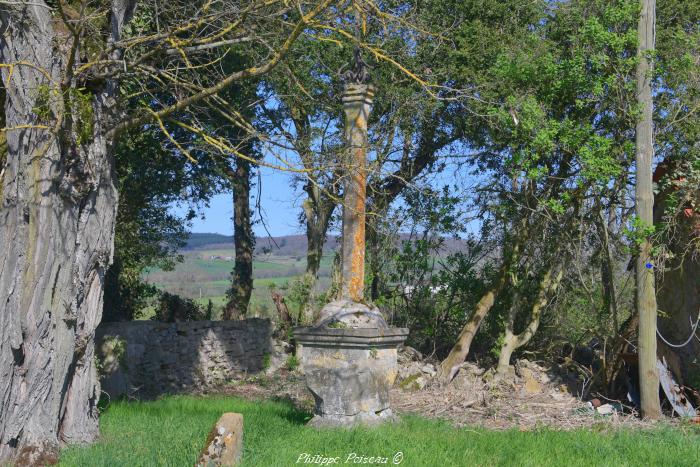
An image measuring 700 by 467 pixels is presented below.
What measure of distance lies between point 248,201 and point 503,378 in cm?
818

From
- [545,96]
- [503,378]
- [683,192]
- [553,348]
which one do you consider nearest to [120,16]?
[545,96]

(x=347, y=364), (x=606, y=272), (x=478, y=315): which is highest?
(x=606, y=272)

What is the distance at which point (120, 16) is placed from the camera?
819cm

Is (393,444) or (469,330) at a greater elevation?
(469,330)

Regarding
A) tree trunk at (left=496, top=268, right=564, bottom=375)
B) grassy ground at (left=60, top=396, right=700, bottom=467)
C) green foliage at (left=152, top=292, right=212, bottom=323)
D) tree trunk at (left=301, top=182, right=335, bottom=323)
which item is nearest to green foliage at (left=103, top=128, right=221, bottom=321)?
green foliage at (left=152, top=292, right=212, bottom=323)

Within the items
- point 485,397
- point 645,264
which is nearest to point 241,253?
point 485,397

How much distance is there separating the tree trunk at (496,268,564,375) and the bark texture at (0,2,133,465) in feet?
24.9

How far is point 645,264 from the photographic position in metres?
9.84

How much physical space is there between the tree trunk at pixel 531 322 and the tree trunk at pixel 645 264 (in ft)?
9.80

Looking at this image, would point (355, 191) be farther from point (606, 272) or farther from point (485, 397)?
point (606, 272)

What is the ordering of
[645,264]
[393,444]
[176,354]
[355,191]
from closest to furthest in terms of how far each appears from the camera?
[393,444], [355,191], [645,264], [176,354]

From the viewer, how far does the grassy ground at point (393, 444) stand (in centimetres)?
661

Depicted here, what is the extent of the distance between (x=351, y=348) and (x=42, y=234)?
346 centimetres

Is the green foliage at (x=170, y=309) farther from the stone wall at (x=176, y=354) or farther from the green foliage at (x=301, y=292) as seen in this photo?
the green foliage at (x=301, y=292)
